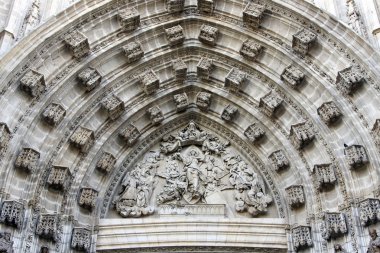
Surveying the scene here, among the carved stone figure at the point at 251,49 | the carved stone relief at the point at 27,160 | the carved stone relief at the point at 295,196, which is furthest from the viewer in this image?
the carved stone figure at the point at 251,49

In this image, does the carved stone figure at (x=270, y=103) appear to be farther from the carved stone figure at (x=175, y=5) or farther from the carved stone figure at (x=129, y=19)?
the carved stone figure at (x=129, y=19)

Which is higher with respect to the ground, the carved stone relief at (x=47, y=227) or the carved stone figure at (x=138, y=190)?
the carved stone figure at (x=138, y=190)

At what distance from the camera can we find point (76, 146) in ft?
35.9

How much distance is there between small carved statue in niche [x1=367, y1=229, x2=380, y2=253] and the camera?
8.76m

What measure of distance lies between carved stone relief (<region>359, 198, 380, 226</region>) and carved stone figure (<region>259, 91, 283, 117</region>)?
290cm

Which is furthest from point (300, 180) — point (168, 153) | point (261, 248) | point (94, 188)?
point (94, 188)

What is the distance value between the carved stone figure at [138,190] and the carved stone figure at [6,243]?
8.62 ft

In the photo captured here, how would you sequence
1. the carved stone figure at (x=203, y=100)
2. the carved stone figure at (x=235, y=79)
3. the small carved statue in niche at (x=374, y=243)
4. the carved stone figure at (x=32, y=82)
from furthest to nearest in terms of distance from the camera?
1. the carved stone figure at (x=203, y=100)
2. the carved stone figure at (x=235, y=79)
3. the carved stone figure at (x=32, y=82)
4. the small carved statue in niche at (x=374, y=243)

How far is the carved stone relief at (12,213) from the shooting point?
9219 mm

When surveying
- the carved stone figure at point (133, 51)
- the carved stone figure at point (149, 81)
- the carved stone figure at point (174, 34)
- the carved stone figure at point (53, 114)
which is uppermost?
the carved stone figure at point (174, 34)

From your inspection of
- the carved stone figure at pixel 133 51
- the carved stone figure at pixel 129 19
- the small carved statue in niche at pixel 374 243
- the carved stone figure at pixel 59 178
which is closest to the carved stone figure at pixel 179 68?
the carved stone figure at pixel 133 51

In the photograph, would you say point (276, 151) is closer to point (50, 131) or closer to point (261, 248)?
point (261, 248)

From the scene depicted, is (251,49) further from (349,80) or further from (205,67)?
(349,80)

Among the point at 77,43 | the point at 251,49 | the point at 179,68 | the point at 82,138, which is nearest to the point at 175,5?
the point at 179,68
